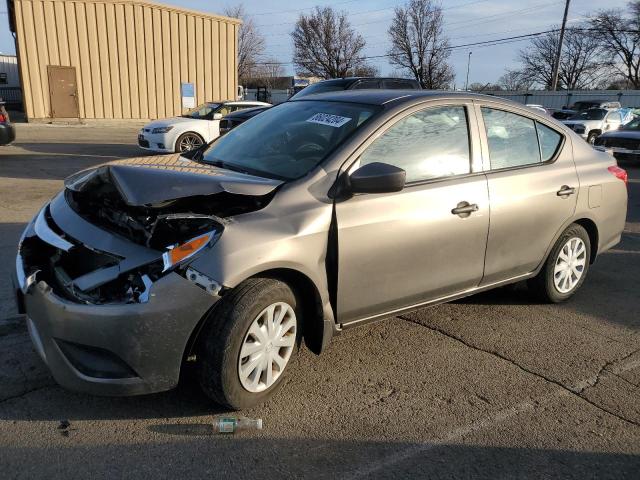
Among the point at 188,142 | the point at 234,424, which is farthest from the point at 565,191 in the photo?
the point at 188,142

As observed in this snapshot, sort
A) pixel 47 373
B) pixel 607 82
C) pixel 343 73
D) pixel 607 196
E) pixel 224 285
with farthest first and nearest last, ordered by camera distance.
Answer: pixel 607 82 < pixel 343 73 < pixel 607 196 < pixel 47 373 < pixel 224 285

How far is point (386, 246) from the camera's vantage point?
10.6ft

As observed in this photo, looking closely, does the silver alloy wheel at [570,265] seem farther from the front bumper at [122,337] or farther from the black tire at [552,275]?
the front bumper at [122,337]

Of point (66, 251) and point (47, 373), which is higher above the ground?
point (66, 251)

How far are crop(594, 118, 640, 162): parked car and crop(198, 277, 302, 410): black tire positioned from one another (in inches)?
571

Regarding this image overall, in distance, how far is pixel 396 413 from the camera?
118 inches

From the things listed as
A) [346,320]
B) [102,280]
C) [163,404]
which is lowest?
[163,404]

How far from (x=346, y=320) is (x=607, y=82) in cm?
7891

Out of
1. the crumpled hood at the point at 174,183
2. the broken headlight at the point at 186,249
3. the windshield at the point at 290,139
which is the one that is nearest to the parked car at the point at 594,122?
the windshield at the point at 290,139

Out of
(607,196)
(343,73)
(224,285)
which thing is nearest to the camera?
(224,285)

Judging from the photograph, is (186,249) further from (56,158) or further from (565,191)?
(56,158)

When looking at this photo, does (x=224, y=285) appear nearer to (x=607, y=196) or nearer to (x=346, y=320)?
(x=346, y=320)

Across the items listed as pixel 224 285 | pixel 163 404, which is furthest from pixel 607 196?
pixel 163 404

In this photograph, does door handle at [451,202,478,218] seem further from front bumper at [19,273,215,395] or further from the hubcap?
the hubcap
